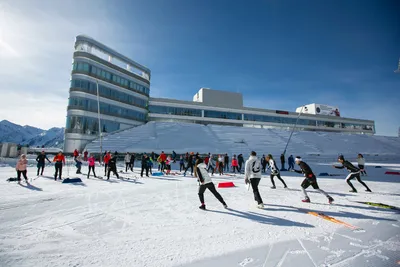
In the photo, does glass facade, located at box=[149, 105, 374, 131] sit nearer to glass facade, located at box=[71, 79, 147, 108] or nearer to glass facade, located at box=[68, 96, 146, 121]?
glass facade, located at box=[71, 79, 147, 108]

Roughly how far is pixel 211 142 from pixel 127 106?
1903 centimetres

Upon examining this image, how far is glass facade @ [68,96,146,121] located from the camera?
1163 inches

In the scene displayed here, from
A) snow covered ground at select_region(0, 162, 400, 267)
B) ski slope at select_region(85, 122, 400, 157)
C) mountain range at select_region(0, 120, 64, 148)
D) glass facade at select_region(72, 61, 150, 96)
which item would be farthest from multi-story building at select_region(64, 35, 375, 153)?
mountain range at select_region(0, 120, 64, 148)

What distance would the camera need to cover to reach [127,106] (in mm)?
37219

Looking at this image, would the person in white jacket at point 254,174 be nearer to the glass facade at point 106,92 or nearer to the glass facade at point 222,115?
the glass facade at point 106,92

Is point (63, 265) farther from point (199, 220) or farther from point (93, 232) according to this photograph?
point (199, 220)

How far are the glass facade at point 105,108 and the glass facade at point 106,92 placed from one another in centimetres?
155

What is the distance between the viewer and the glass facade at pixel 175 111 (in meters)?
43.6

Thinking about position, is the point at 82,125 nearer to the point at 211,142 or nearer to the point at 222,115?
the point at 211,142

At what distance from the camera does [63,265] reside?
8.64 feet

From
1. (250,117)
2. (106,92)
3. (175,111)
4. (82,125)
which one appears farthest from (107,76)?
(250,117)

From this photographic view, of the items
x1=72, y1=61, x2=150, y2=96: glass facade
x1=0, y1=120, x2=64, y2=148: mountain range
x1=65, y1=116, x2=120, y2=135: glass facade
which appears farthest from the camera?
x1=0, y1=120, x2=64, y2=148: mountain range

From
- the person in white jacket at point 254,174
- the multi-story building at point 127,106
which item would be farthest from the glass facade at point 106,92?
the person in white jacket at point 254,174

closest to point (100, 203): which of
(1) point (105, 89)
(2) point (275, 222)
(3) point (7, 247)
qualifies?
(3) point (7, 247)
